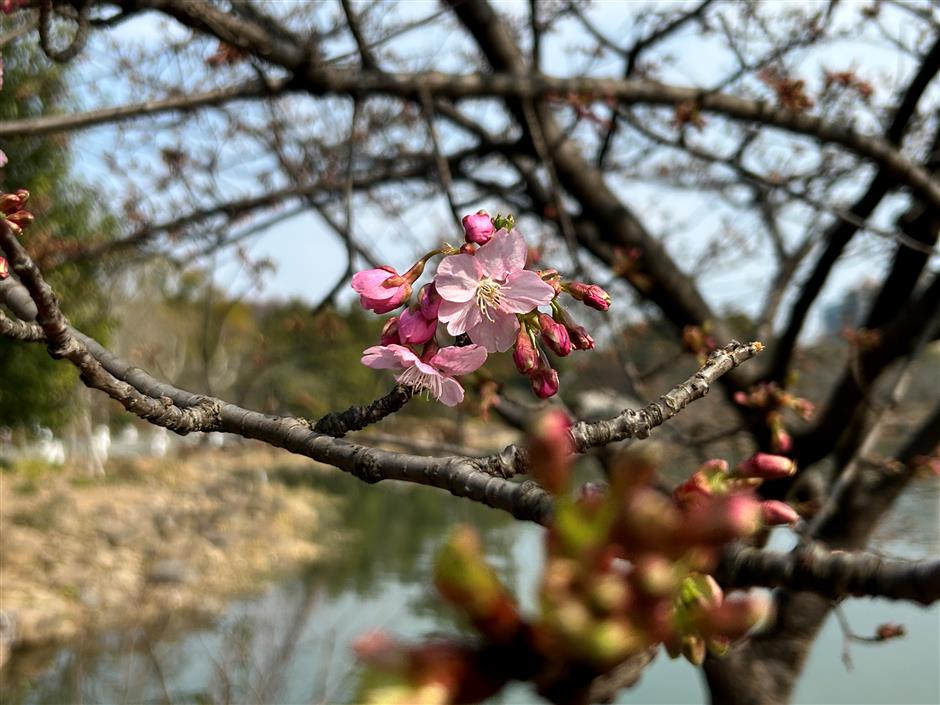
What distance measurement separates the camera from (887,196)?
2.90 m

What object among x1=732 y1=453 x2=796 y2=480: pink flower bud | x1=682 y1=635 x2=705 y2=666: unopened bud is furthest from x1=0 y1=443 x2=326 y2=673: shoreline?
x1=682 y1=635 x2=705 y2=666: unopened bud

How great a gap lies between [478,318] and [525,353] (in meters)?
0.06

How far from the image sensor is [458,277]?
0.69 metres

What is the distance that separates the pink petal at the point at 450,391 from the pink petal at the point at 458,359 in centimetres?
2

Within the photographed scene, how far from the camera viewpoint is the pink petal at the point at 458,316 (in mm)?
685

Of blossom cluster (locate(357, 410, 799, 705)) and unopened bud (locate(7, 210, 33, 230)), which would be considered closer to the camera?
blossom cluster (locate(357, 410, 799, 705))

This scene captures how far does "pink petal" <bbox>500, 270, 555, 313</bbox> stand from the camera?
2.17 ft

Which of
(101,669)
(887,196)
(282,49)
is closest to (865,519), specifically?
(887,196)

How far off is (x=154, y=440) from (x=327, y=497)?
546 centimetres

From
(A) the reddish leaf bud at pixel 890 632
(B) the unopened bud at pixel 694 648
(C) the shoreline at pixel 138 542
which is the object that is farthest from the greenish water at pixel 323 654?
(B) the unopened bud at pixel 694 648

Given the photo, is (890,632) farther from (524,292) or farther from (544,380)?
(524,292)

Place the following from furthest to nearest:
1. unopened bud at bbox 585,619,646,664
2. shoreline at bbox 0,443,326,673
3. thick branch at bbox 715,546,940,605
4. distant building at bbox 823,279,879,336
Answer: shoreline at bbox 0,443,326,673
distant building at bbox 823,279,879,336
thick branch at bbox 715,546,940,605
unopened bud at bbox 585,619,646,664

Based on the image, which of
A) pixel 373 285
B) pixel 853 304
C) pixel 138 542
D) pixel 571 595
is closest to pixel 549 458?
pixel 571 595

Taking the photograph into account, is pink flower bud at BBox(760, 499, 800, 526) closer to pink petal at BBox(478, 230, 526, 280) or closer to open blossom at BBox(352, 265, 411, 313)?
pink petal at BBox(478, 230, 526, 280)
